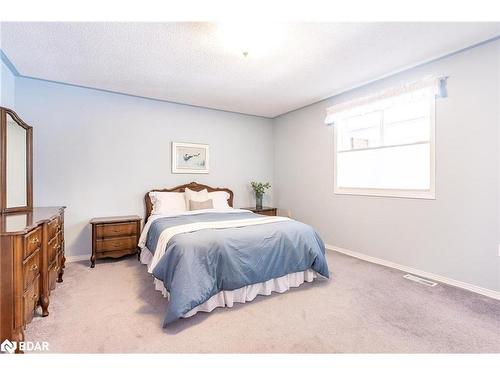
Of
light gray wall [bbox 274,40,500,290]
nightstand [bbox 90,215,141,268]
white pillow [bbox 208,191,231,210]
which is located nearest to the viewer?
light gray wall [bbox 274,40,500,290]

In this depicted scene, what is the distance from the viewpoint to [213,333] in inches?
72.6

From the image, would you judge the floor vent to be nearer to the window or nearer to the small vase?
the window

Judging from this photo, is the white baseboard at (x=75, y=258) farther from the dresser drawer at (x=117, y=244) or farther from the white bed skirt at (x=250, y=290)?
the white bed skirt at (x=250, y=290)

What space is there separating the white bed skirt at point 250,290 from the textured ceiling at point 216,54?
2.37 meters

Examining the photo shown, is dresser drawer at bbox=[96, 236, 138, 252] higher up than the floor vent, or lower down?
higher up

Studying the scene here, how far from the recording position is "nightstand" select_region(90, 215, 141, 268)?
3295 mm

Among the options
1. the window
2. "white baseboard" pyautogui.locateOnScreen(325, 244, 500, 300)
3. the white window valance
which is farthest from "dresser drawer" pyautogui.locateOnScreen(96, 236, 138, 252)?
the white window valance

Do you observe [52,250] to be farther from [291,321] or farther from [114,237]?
[291,321]

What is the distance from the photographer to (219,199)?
4363 millimetres

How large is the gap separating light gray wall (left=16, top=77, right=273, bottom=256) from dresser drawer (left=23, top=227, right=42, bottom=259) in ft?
5.88
